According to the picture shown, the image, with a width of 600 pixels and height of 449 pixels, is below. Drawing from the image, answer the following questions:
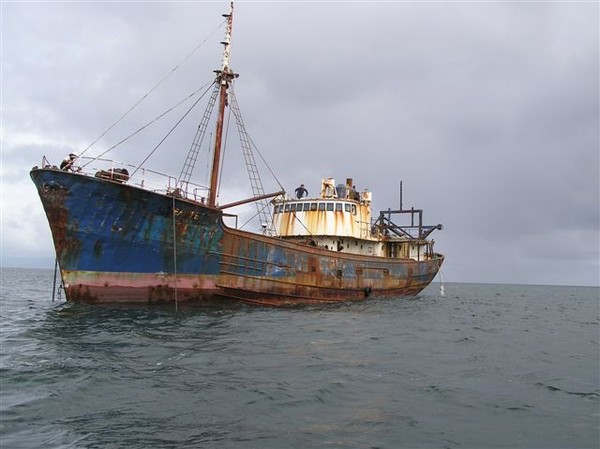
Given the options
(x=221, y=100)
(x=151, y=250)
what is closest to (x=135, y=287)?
(x=151, y=250)

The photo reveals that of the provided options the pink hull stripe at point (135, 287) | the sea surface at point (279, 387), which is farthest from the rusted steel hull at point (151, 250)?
the sea surface at point (279, 387)

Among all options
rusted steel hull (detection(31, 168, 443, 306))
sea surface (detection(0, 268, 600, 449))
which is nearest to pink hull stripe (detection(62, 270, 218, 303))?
rusted steel hull (detection(31, 168, 443, 306))

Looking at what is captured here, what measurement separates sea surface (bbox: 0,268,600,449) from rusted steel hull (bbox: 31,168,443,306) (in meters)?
2.48

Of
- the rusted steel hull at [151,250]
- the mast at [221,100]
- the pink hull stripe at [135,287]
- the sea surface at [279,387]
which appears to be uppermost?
the mast at [221,100]

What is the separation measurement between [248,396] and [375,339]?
6.70 metres

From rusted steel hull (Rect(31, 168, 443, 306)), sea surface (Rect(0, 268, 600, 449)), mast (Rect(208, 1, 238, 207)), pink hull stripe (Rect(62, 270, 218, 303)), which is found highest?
mast (Rect(208, 1, 238, 207))

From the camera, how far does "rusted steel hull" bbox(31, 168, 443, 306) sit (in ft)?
53.3

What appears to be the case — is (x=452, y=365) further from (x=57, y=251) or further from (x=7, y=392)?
(x=57, y=251)

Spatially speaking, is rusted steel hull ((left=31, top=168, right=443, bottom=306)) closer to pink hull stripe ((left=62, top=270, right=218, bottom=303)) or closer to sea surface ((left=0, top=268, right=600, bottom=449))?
pink hull stripe ((left=62, top=270, right=218, bottom=303))

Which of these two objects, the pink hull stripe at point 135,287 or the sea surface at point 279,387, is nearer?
the sea surface at point 279,387

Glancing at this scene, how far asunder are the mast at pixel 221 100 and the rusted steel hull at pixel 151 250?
65.8 inches

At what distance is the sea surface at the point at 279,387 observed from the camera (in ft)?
20.2

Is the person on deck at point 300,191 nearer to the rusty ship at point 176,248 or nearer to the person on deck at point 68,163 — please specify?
the rusty ship at point 176,248

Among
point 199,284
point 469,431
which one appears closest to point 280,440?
point 469,431
